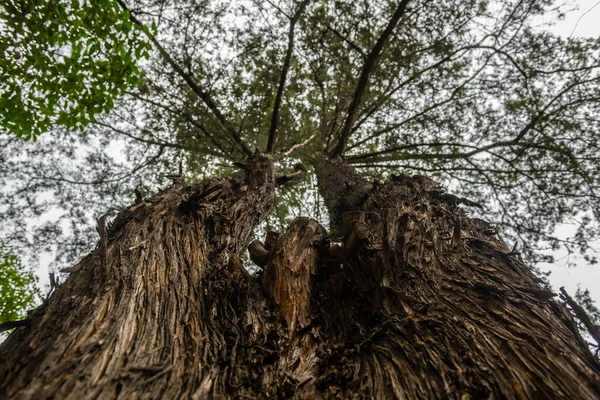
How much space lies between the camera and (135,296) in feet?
5.20

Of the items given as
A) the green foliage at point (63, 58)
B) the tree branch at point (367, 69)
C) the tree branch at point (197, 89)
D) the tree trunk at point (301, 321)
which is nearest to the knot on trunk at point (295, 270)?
the tree trunk at point (301, 321)

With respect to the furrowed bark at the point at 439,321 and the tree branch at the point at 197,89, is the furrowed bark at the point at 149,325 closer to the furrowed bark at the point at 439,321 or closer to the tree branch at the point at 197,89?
the furrowed bark at the point at 439,321

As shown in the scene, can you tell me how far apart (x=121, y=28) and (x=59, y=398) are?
2594mm

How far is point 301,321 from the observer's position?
1830 mm

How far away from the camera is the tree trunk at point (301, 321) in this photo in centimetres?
119

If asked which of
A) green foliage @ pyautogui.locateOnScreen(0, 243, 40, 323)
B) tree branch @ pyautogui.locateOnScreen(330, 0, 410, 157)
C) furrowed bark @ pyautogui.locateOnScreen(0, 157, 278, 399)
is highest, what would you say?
tree branch @ pyautogui.locateOnScreen(330, 0, 410, 157)

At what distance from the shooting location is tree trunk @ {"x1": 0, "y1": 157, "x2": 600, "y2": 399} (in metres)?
1.19

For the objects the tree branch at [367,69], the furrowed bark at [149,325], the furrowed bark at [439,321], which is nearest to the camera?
the furrowed bark at [149,325]

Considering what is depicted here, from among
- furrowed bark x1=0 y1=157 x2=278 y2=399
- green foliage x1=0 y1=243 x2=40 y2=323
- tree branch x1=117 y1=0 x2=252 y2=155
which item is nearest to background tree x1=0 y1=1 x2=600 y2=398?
furrowed bark x1=0 y1=157 x2=278 y2=399

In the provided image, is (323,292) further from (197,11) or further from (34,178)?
(34,178)

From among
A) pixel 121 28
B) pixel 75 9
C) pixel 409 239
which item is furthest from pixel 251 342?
pixel 75 9

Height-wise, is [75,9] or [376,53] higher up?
[376,53]

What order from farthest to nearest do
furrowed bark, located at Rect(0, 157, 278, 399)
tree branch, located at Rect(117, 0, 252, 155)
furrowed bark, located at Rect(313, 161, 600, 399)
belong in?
tree branch, located at Rect(117, 0, 252, 155)
furrowed bark, located at Rect(313, 161, 600, 399)
furrowed bark, located at Rect(0, 157, 278, 399)

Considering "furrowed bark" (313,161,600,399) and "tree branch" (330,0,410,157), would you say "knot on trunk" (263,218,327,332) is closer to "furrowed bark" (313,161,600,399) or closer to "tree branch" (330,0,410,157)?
"furrowed bark" (313,161,600,399)
